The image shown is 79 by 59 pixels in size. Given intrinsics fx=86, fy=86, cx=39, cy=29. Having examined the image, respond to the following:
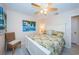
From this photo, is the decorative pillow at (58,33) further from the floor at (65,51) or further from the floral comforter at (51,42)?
the floor at (65,51)

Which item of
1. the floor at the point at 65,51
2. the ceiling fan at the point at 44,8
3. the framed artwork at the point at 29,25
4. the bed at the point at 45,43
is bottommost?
the floor at the point at 65,51

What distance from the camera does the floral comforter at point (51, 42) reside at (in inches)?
56.1

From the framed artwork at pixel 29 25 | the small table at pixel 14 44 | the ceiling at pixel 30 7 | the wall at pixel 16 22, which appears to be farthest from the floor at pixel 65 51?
the ceiling at pixel 30 7

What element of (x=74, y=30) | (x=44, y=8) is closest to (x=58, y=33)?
(x=74, y=30)

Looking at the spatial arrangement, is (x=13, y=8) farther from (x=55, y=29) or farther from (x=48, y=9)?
(x=55, y=29)

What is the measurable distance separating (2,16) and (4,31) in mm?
245

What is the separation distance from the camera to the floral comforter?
4.68 ft

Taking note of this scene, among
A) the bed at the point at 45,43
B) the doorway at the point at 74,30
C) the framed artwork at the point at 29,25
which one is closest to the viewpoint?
the bed at the point at 45,43

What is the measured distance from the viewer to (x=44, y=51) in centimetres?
136

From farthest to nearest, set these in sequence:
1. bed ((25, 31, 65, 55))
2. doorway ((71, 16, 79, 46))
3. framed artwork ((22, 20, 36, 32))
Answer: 1. doorway ((71, 16, 79, 46))
2. framed artwork ((22, 20, 36, 32))
3. bed ((25, 31, 65, 55))

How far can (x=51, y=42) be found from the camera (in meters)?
1.52

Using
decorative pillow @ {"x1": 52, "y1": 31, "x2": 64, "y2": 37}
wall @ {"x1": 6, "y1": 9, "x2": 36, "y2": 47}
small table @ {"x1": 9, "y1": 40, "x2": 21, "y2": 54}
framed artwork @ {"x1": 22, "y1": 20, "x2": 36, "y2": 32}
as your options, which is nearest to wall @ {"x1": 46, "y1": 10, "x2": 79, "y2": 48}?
decorative pillow @ {"x1": 52, "y1": 31, "x2": 64, "y2": 37}

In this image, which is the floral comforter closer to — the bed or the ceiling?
the bed
